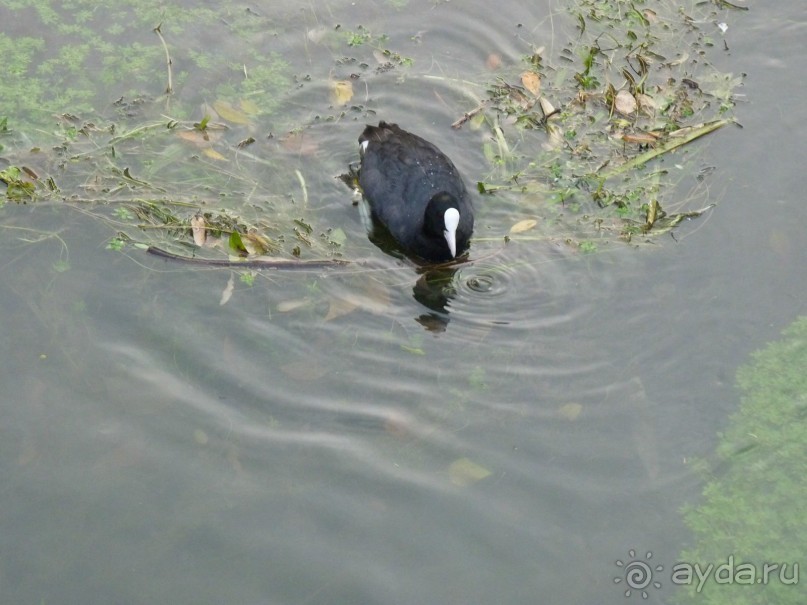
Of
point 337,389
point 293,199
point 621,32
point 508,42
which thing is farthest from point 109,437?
point 621,32

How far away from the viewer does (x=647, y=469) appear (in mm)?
4367

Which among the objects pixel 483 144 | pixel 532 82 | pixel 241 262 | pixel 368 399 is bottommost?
pixel 368 399

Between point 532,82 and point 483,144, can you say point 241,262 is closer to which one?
point 483,144

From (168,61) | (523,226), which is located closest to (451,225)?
(523,226)

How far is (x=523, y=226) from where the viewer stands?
219 inches

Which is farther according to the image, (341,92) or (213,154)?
(341,92)

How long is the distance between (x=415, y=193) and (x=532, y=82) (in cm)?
141

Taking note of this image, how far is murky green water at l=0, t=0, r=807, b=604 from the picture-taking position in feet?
13.2

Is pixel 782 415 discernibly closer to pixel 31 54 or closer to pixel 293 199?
pixel 293 199

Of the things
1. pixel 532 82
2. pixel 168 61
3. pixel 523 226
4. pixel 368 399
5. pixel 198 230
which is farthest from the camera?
pixel 532 82

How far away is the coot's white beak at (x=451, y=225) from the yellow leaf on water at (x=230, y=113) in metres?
1.54

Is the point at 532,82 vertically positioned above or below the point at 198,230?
above

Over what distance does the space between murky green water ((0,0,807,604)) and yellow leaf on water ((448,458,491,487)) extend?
1 cm

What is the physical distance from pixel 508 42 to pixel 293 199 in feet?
6.92
